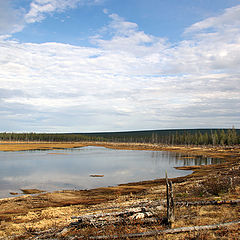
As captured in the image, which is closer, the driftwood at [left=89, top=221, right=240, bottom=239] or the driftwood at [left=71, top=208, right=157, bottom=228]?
the driftwood at [left=89, top=221, right=240, bottom=239]

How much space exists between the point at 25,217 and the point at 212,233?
45.1ft

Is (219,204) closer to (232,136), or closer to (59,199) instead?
(59,199)

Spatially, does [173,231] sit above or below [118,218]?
above

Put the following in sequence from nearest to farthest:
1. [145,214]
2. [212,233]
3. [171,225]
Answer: [212,233] → [171,225] → [145,214]

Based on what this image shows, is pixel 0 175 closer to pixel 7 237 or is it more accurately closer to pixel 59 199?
pixel 59 199

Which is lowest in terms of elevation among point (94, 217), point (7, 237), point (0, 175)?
point (0, 175)

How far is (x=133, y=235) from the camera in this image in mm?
9867

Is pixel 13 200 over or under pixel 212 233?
under

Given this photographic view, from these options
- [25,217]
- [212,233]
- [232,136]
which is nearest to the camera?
[212,233]

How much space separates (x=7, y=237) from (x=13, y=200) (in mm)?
12442

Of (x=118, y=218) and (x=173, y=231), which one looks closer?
(x=173, y=231)

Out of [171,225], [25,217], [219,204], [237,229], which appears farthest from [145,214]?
[25,217]

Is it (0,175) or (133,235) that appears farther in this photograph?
(0,175)

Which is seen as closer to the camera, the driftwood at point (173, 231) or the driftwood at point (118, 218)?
the driftwood at point (173, 231)
